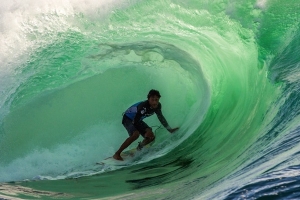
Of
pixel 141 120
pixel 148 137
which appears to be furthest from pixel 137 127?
pixel 148 137

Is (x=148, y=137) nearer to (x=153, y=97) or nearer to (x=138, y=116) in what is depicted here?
(x=138, y=116)

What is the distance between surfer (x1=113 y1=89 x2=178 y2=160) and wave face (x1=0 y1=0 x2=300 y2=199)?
0.34m

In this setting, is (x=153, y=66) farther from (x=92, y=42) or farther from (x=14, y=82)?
(x=14, y=82)

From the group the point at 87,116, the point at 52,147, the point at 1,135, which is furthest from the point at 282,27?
the point at 1,135

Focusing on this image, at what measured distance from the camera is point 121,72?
8.88m

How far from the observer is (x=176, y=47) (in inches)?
340

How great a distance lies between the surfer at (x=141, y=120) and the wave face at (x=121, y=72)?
34cm

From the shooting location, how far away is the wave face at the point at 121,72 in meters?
7.91

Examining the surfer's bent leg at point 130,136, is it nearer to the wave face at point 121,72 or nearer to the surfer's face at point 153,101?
the wave face at point 121,72

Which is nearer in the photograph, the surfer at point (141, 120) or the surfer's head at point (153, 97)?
the surfer's head at point (153, 97)

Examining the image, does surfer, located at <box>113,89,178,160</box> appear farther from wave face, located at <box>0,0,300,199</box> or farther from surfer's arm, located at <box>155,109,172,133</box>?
wave face, located at <box>0,0,300,199</box>

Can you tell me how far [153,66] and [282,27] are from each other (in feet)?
7.89

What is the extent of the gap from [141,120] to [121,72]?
65.4 inches

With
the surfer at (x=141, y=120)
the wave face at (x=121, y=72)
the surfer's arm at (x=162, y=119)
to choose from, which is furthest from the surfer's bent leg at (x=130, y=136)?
the surfer's arm at (x=162, y=119)
